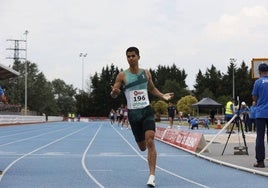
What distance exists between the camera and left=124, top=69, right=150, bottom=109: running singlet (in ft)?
25.7

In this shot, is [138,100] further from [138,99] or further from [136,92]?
[136,92]

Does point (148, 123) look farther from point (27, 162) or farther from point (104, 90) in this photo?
point (104, 90)

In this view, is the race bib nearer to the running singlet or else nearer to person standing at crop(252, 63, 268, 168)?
the running singlet

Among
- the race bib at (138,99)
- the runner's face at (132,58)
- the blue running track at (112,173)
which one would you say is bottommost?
the blue running track at (112,173)

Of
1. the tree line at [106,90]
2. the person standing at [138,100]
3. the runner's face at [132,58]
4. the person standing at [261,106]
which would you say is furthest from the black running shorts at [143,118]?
the tree line at [106,90]

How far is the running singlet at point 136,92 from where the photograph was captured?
→ 25.7ft

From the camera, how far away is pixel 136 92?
25.7 feet

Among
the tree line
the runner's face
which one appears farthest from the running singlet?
the tree line

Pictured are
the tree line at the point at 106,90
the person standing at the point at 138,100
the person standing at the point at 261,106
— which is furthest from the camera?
the tree line at the point at 106,90

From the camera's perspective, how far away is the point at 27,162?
11.4 metres

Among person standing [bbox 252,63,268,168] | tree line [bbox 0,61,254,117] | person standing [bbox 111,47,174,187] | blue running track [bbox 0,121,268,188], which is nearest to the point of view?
person standing [bbox 111,47,174,187]

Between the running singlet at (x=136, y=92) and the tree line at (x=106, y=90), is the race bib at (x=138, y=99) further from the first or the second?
the tree line at (x=106, y=90)

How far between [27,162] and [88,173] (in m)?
2.59

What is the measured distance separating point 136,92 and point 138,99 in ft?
0.38
